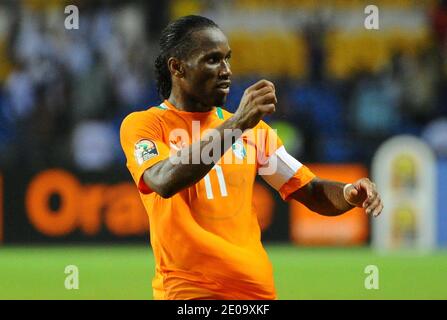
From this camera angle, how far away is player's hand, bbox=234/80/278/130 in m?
3.95

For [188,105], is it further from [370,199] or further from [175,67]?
[370,199]

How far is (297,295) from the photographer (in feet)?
30.5

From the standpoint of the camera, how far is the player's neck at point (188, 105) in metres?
4.56

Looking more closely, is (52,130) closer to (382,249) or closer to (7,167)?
(7,167)

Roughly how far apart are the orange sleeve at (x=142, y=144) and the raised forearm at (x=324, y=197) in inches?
31.2

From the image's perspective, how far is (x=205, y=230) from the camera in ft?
14.2

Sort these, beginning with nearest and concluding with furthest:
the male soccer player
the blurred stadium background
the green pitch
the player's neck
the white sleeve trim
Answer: the male soccer player → the player's neck → the white sleeve trim → the green pitch → the blurred stadium background

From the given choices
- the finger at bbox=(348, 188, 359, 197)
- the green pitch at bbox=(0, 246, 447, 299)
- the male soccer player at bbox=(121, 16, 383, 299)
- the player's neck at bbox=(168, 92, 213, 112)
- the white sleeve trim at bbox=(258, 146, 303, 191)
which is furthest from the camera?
the green pitch at bbox=(0, 246, 447, 299)

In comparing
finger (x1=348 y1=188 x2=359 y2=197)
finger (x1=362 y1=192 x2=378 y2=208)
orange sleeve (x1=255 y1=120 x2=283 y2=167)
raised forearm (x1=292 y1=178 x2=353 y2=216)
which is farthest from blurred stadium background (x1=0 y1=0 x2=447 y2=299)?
finger (x1=362 y1=192 x2=378 y2=208)

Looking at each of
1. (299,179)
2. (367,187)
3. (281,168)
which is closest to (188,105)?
(281,168)

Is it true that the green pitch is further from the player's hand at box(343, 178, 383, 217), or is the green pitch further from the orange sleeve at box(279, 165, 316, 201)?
the player's hand at box(343, 178, 383, 217)

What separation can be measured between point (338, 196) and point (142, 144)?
98 centimetres

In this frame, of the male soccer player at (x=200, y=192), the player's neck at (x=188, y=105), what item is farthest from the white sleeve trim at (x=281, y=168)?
the player's neck at (x=188, y=105)

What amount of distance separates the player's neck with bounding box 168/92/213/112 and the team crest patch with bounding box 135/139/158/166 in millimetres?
265
